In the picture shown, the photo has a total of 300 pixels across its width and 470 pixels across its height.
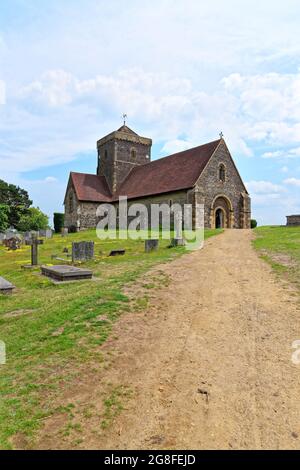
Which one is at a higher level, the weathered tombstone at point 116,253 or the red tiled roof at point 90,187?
the red tiled roof at point 90,187

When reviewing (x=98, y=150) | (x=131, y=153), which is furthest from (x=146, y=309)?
(x=98, y=150)

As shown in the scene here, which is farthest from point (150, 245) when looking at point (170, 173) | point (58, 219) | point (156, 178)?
point (58, 219)

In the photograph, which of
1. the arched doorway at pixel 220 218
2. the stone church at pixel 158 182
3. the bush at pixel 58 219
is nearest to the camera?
the stone church at pixel 158 182

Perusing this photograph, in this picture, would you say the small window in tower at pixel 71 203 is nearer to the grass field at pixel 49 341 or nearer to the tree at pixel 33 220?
the tree at pixel 33 220

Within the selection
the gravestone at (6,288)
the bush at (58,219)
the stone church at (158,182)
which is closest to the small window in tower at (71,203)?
the stone church at (158,182)

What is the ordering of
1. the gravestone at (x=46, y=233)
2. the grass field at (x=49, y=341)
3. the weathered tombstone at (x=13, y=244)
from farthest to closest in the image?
the gravestone at (x=46, y=233), the weathered tombstone at (x=13, y=244), the grass field at (x=49, y=341)

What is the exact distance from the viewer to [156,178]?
111ft

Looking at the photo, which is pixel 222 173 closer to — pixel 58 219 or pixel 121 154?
pixel 121 154

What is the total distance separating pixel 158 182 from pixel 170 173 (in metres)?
1.47

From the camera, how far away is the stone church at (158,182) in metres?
29.3

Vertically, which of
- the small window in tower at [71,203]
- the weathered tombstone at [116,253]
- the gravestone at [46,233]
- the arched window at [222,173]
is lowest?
the weathered tombstone at [116,253]

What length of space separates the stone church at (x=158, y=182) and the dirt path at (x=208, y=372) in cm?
2133

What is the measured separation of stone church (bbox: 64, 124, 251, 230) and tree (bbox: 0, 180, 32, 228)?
19532 mm

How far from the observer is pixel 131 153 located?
4266cm
